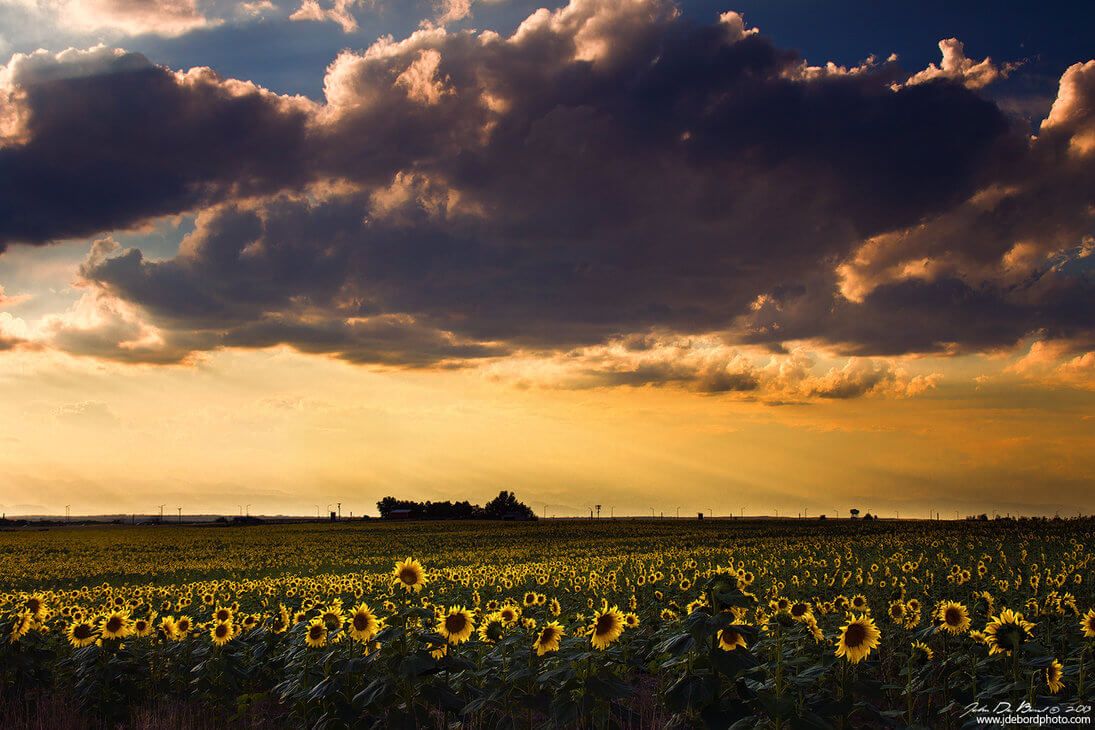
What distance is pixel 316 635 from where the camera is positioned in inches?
391

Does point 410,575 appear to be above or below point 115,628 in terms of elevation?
above

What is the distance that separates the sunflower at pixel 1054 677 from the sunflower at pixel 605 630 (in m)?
3.96

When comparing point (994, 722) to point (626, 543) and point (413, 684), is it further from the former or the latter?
point (626, 543)

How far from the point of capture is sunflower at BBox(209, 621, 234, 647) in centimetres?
1195

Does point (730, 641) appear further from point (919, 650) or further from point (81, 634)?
point (81, 634)

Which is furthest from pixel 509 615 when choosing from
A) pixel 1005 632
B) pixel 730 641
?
pixel 1005 632

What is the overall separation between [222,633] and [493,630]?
4.65 m

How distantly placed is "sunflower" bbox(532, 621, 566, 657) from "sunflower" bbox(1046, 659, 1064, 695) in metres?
4.57

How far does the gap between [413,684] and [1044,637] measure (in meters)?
8.04

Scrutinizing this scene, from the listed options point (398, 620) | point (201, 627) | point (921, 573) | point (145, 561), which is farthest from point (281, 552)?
point (398, 620)

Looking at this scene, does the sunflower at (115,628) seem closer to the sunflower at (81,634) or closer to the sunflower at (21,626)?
the sunflower at (81,634)

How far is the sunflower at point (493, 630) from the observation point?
9492 millimetres

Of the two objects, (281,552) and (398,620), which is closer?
(398,620)

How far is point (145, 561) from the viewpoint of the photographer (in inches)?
2525
